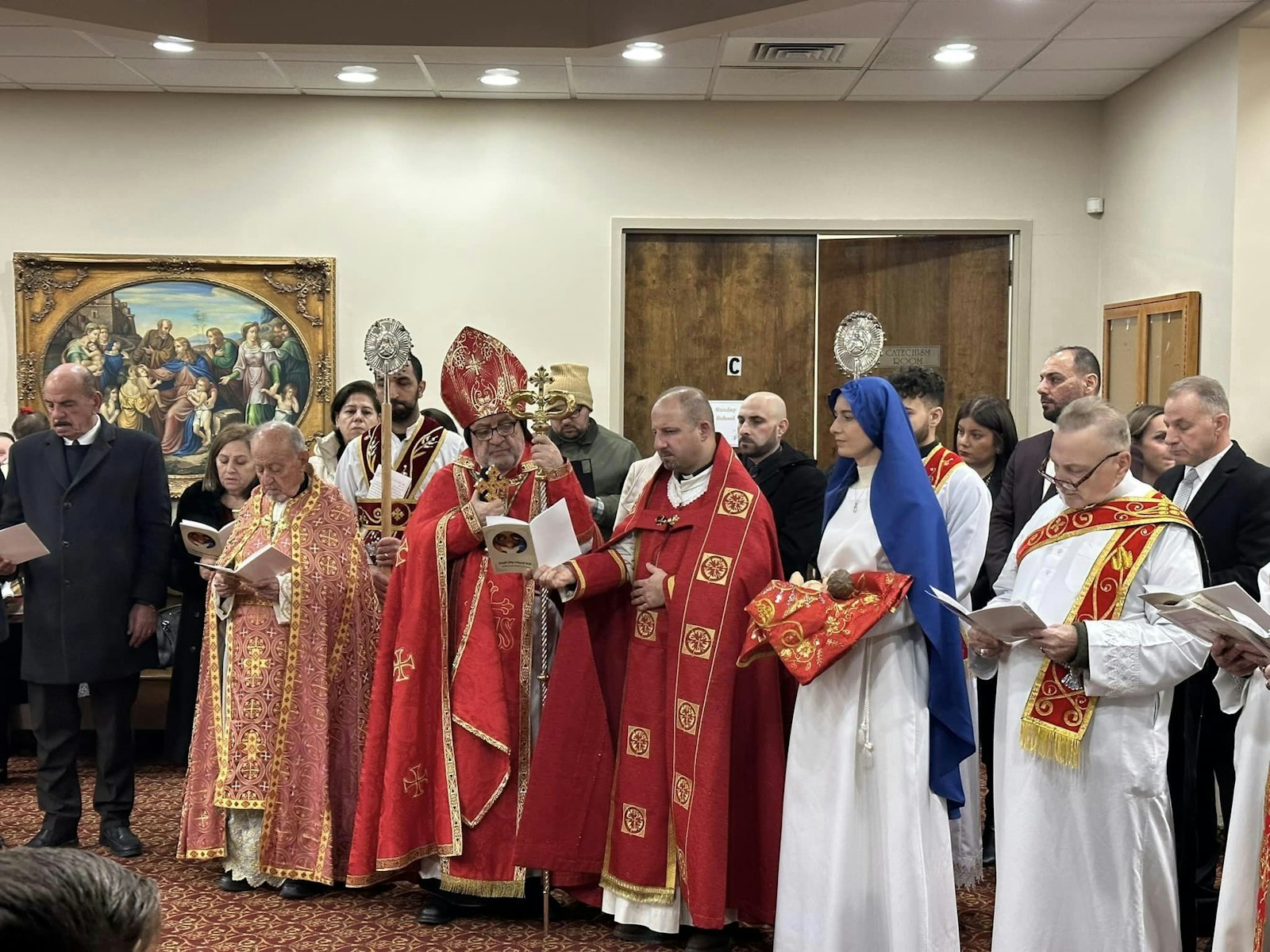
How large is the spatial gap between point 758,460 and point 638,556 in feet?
4.15

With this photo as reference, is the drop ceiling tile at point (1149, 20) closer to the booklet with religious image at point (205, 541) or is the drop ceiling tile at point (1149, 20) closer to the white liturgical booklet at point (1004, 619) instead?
the white liturgical booklet at point (1004, 619)

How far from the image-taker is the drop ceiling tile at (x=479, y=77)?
7668 millimetres

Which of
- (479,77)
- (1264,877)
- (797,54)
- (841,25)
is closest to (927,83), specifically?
(797,54)

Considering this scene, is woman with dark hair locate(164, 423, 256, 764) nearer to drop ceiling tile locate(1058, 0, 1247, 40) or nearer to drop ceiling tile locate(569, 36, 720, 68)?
drop ceiling tile locate(569, 36, 720, 68)

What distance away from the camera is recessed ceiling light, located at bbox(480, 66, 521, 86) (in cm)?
776

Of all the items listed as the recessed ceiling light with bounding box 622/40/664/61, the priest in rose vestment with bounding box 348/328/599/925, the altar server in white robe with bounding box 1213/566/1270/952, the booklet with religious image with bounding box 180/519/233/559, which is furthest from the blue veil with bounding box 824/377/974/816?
the recessed ceiling light with bounding box 622/40/664/61

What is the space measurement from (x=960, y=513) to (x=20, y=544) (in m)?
3.45

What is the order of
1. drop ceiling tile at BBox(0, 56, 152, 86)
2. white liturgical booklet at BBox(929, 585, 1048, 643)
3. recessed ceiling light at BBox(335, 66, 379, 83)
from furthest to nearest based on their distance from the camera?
recessed ceiling light at BBox(335, 66, 379, 83), drop ceiling tile at BBox(0, 56, 152, 86), white liturgical booklet at BBox(929, 585, 1048, 643)

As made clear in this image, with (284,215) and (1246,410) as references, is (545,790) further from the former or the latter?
(284,215)

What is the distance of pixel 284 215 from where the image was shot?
8562 mm

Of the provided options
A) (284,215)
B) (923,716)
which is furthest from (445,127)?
(923,716)

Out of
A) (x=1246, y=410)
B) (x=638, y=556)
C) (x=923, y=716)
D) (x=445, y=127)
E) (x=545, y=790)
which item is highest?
(x=445, y=127)

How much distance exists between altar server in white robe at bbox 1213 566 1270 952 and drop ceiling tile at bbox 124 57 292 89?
6.18 meters

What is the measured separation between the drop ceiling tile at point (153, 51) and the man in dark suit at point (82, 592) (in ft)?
8.29
